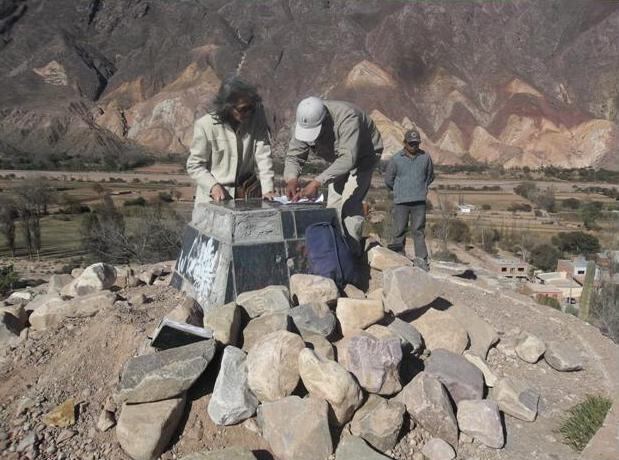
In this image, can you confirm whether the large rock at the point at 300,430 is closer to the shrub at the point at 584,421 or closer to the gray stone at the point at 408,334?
the gray stone at the point at 408,334

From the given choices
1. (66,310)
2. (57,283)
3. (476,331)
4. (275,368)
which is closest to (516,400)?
(476,331)

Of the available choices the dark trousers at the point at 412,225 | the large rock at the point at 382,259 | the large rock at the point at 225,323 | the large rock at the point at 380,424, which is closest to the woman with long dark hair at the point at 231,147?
the large rock at the point at 382,259

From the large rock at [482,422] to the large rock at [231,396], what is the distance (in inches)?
49.8

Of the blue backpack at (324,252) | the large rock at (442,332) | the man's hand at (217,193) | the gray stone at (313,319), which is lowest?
the large rock at (442,332)

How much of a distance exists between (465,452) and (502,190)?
5691 cm

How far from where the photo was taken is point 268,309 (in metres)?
3.93

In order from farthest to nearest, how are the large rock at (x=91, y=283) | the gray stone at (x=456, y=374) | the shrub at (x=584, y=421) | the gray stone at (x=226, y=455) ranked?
the large rock at (x=91, y=283) < the gray stone at (x=456, y=374) < the shrub at (x=584, y=421) < the gray stone at (x=226, y=455)

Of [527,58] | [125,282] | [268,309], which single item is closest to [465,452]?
[268,309]

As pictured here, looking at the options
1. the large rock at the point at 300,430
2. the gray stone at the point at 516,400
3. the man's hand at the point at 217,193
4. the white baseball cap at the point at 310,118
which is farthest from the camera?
the man's hand at the point at 217,193

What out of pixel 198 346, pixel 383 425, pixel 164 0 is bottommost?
→ pixel 383 425

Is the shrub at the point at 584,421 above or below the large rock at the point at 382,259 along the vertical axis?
below

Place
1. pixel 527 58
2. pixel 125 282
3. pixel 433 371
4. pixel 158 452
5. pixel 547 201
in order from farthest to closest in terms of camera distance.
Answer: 1. pixel 527 58
2. pixel 547 201
3. pixel 125 282
4. pixel 433 371
5. pixel 158 452

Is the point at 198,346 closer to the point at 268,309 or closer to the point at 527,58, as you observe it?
the point at 268,309

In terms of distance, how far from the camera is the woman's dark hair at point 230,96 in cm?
478
